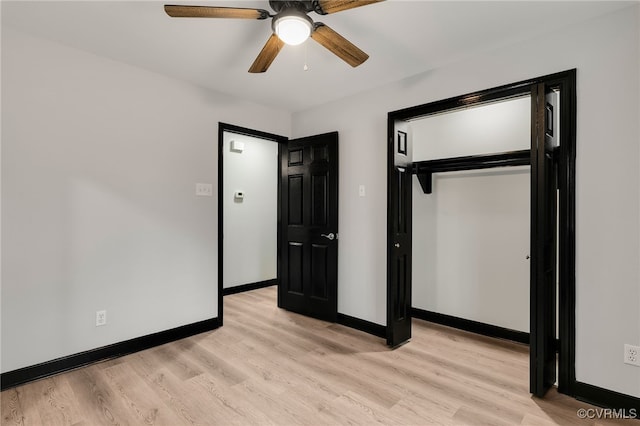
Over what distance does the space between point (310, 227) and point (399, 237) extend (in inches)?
45.6

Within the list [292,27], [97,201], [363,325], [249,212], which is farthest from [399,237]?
[249,212]

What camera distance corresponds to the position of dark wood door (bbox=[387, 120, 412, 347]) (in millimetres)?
2990

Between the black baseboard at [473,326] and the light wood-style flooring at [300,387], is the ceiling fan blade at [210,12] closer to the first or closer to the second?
the light wood-style flooring at [300,387]

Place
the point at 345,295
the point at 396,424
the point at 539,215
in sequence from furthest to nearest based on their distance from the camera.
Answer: the point at 345,295
the point at 539,215
the point at 396,424

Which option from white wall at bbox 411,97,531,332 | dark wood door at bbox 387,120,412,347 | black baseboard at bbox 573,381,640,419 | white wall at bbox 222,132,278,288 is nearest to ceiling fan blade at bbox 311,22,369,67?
dark wood door at bbox 387,120,412,347

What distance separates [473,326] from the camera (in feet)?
10.9

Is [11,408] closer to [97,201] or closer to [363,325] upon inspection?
[97,201]

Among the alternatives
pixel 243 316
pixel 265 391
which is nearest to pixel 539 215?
pixel 265 391

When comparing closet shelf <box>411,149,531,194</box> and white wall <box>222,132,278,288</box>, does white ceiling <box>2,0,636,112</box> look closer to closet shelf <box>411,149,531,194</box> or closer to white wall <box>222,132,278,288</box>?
closet shelf <box>411,149,531,194</box>

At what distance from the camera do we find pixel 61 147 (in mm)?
2508

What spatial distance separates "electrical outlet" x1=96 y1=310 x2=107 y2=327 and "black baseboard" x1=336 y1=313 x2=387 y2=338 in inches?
86.0

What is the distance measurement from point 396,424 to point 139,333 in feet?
7.44

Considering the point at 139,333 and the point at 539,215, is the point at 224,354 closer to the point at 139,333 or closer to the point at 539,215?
the point at 139,333

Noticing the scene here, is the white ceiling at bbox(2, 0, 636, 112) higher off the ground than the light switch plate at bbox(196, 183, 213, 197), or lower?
higher
